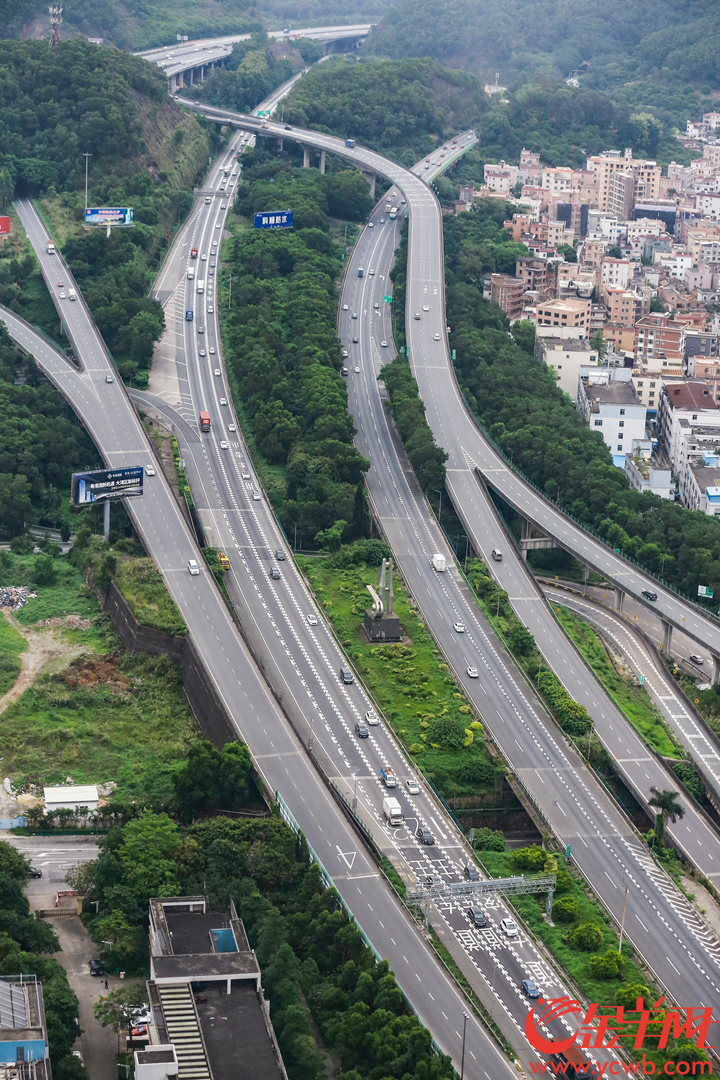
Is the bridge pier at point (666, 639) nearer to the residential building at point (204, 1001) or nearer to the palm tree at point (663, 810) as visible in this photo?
the palm tree at point (663, 810)

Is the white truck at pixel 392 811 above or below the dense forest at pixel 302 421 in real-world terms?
below

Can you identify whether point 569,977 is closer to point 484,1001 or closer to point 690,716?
point 484,1001

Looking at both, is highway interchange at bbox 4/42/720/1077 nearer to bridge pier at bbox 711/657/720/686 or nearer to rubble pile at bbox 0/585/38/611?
rubble pile at bbox 0/585/38/611

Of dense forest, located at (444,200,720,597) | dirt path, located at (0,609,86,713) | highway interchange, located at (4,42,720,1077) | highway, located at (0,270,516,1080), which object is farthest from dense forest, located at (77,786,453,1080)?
dense forest, located at (444,200,720,597)

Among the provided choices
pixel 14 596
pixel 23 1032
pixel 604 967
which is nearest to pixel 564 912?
pixel 604 967

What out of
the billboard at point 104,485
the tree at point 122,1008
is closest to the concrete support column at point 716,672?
the billboard at point 104,485

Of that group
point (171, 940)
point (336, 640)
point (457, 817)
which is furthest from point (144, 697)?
point (171, 940)

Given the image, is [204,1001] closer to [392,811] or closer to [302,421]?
[392,811]
